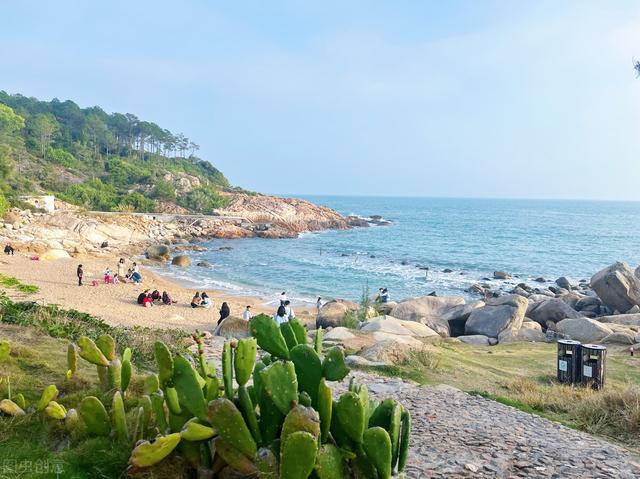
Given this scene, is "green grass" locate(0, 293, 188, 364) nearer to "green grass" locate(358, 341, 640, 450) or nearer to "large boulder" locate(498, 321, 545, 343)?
"green grass" locate(358, 341, 640, 450)

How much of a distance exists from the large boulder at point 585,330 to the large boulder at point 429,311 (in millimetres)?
4266

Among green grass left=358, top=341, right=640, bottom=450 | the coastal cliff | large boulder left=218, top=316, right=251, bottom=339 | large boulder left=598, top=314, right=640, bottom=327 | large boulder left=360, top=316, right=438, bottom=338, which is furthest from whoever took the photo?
the coastal cliff

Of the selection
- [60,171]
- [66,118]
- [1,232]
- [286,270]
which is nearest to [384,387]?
[286,270]

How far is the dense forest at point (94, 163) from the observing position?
61.6 meters

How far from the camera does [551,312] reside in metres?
22.3

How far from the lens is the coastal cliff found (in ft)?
135

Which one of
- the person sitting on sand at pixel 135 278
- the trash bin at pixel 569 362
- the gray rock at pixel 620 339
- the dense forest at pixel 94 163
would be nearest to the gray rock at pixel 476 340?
the gray rock at pixel 620 339

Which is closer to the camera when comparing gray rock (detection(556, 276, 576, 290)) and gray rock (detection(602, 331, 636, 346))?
gray rock (detection(602, 331, 636, 346))

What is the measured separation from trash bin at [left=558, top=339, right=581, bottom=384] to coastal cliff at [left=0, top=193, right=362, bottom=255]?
35.7m

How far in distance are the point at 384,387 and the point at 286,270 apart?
3176cm

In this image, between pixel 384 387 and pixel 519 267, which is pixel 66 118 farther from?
pixel 384 387

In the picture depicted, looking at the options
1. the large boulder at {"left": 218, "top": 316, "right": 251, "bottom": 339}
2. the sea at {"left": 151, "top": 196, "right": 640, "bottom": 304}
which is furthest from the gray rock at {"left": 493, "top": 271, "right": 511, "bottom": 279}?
the large boulder at {"left": 218, "top": 316, "right": 251, "bottom": 339}

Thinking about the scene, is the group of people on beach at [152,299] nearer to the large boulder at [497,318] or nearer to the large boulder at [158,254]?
the large boulder at [497,318]

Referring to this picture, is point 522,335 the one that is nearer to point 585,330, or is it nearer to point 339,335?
point 585,330
